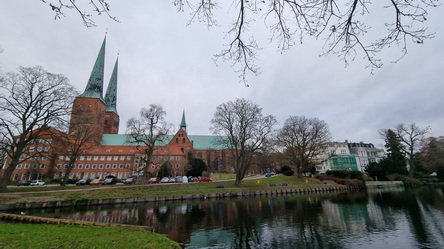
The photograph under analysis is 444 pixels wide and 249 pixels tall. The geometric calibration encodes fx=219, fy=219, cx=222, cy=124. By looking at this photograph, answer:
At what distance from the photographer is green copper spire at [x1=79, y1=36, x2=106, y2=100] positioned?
6253cm

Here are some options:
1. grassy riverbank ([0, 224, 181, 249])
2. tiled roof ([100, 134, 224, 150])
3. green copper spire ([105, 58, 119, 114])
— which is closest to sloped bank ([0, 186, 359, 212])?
grassy riverbank ([0, 224, 181, 249])

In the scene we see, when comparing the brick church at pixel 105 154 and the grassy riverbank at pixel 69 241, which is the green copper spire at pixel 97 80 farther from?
the grassy riverbank at pixel 69 241

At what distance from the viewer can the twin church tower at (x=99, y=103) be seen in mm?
38284

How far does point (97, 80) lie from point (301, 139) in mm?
59315

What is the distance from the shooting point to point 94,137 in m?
37.1

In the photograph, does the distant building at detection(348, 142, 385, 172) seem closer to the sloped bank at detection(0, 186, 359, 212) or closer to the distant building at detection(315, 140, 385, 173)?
the distant building at detection(315, 140, 385, 173)

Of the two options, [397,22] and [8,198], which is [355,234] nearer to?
[397,22]

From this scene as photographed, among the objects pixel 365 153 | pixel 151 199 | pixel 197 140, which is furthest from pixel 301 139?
pixel 365 153

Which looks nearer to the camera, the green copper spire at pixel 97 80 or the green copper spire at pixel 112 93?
the green copper spire at pixel 97 80

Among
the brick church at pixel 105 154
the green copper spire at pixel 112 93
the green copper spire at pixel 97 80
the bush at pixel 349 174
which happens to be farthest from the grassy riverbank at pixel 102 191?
the green copper spire at pixel 112 93

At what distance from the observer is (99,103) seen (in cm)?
6600

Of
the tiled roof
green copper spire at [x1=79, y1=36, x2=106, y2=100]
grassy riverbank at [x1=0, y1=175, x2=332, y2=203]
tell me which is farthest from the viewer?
the tiled roof

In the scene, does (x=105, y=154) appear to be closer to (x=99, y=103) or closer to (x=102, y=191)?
(x=99, y=103)

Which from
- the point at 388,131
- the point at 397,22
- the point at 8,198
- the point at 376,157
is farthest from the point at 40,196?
the point at 376,157
